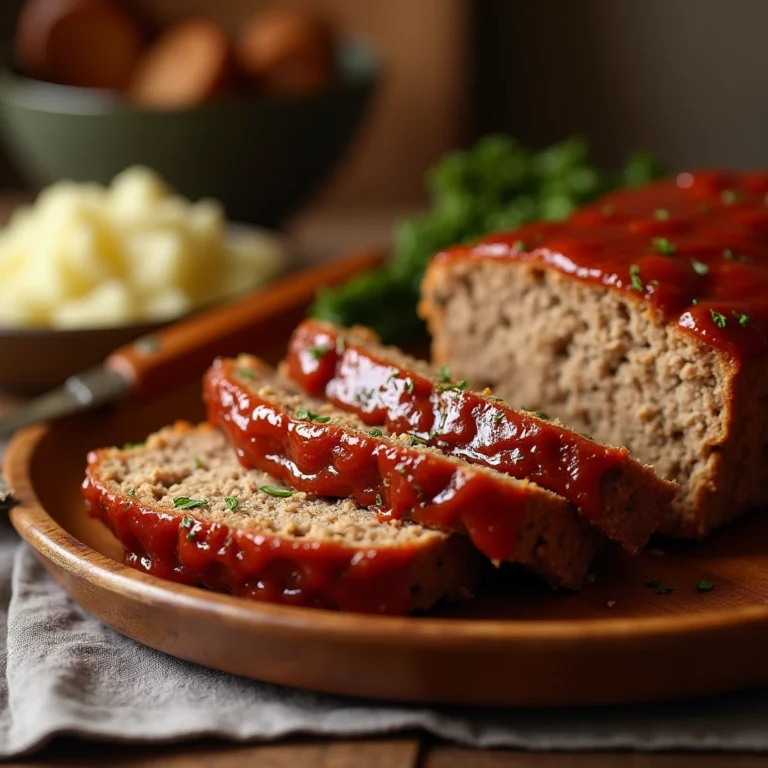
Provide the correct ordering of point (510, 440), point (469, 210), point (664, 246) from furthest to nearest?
1. point (469, 210)
2. point (664, 246)
3. point (510, 440)

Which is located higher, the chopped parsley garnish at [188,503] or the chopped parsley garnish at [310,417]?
the chopped parsley garnish at [310,417]

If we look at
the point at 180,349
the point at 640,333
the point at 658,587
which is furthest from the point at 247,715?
the point at 180,349

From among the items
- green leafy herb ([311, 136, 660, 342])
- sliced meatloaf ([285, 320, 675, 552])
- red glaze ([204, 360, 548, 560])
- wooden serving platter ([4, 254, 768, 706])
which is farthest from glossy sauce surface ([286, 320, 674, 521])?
green leafy herb ([311, 136, 660, 342])

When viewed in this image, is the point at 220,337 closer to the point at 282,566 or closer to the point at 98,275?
the point at 98,275

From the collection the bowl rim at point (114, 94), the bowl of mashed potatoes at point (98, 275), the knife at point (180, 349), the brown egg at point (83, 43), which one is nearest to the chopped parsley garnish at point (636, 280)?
the knife at point (180, 349)

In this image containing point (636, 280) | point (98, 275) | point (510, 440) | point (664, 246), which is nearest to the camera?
point (510, 440)

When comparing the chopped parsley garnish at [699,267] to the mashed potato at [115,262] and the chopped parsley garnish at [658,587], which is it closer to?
the chopped parsley garnish at [658,587]

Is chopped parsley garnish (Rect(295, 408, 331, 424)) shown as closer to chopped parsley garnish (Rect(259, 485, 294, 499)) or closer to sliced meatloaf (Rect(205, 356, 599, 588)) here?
sliced meatloaf (Rect(205, 356, 599, 588))
